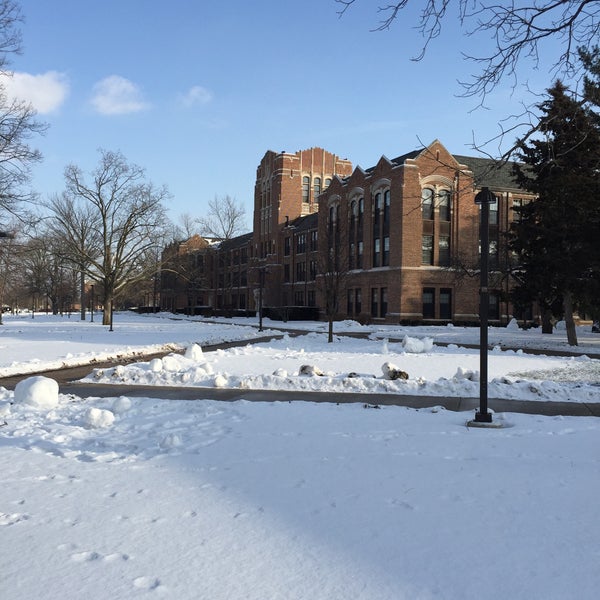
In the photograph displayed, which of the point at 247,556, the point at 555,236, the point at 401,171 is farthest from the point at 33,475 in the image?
the point at 401,171

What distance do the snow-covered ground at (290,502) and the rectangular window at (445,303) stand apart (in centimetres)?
3408

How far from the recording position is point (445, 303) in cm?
4162

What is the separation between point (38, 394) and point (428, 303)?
35.2 meters

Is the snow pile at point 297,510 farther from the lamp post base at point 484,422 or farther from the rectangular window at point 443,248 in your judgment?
the rectangular window at point 443,248

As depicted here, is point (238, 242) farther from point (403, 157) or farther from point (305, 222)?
point (403, 157)

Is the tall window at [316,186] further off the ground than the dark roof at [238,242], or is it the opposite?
the tall window at [316,186]

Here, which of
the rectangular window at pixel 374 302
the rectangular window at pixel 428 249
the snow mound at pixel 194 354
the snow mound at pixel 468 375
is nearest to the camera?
the snow mound at pixel 468 375

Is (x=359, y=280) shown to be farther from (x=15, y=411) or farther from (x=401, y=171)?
(x=15, y=411)

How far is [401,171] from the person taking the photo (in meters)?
41.0

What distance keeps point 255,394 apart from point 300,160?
2345 inches

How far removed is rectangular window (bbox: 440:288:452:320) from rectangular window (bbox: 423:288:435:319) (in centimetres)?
70

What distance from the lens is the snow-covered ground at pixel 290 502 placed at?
331 centimetres

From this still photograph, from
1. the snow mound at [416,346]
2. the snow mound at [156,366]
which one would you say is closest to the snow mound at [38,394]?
the snow mound at [156,366]

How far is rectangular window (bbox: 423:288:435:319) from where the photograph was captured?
41219mm
